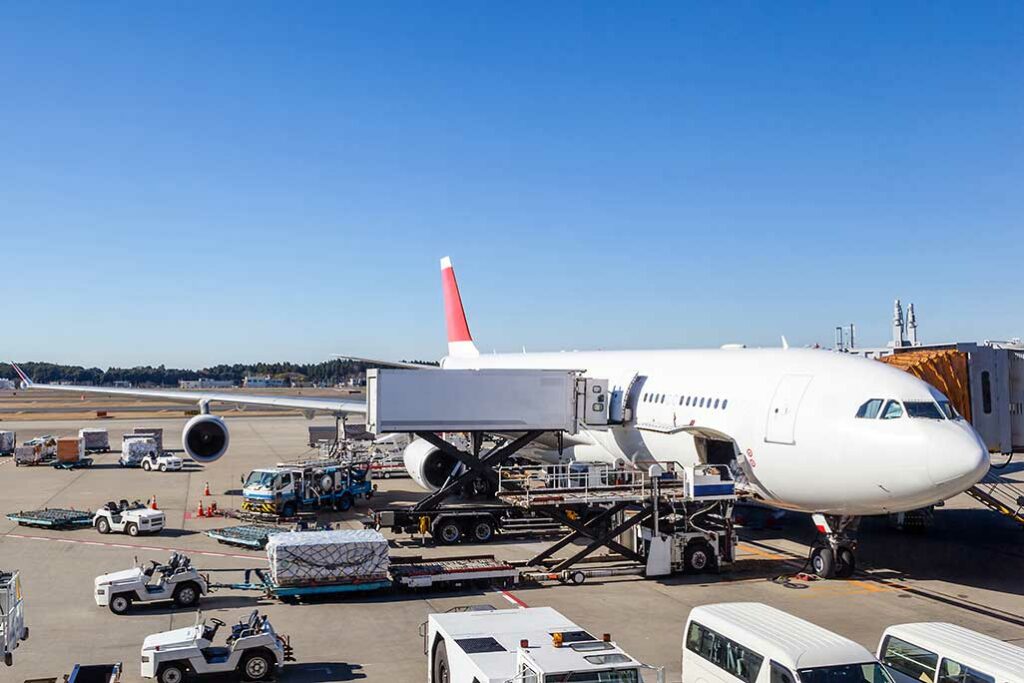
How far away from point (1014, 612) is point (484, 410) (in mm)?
11504

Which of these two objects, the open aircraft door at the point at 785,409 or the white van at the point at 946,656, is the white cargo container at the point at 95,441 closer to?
the open aircraft door at the point at 785,409

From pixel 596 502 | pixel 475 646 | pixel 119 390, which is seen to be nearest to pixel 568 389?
pixel 596 502

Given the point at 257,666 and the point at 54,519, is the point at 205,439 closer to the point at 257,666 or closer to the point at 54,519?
the point at 54,519

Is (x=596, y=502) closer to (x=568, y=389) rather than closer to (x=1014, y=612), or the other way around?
(x=568, y=389)

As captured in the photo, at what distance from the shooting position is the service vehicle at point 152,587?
53.2ft

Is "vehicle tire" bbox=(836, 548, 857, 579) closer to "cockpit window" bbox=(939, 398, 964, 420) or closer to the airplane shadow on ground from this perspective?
the airplane shadow on ground

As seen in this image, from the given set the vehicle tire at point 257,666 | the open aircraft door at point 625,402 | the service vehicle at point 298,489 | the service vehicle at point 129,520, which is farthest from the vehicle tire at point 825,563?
the service vehicle at point 129,520

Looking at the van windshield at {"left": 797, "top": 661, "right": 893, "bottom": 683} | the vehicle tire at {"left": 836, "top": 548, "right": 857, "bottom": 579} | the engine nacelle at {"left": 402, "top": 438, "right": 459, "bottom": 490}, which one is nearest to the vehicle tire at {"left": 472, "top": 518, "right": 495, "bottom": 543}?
the engine nacelle at {"left": 402, "top": 438, "right": 459, "bottom": 490}

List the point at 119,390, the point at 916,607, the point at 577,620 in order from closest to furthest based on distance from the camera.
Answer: the point at 577,620
the point at 916,607
the point at 119,390

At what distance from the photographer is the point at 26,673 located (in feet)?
42.2

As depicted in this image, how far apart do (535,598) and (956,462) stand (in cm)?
770

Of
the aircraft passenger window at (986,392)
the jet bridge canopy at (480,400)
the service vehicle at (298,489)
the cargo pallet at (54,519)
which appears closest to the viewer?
Answer: the aircraft passenger window at (986,392)

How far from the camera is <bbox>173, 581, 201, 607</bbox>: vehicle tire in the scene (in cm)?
1666

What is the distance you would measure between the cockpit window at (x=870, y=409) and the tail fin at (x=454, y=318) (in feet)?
80.7
